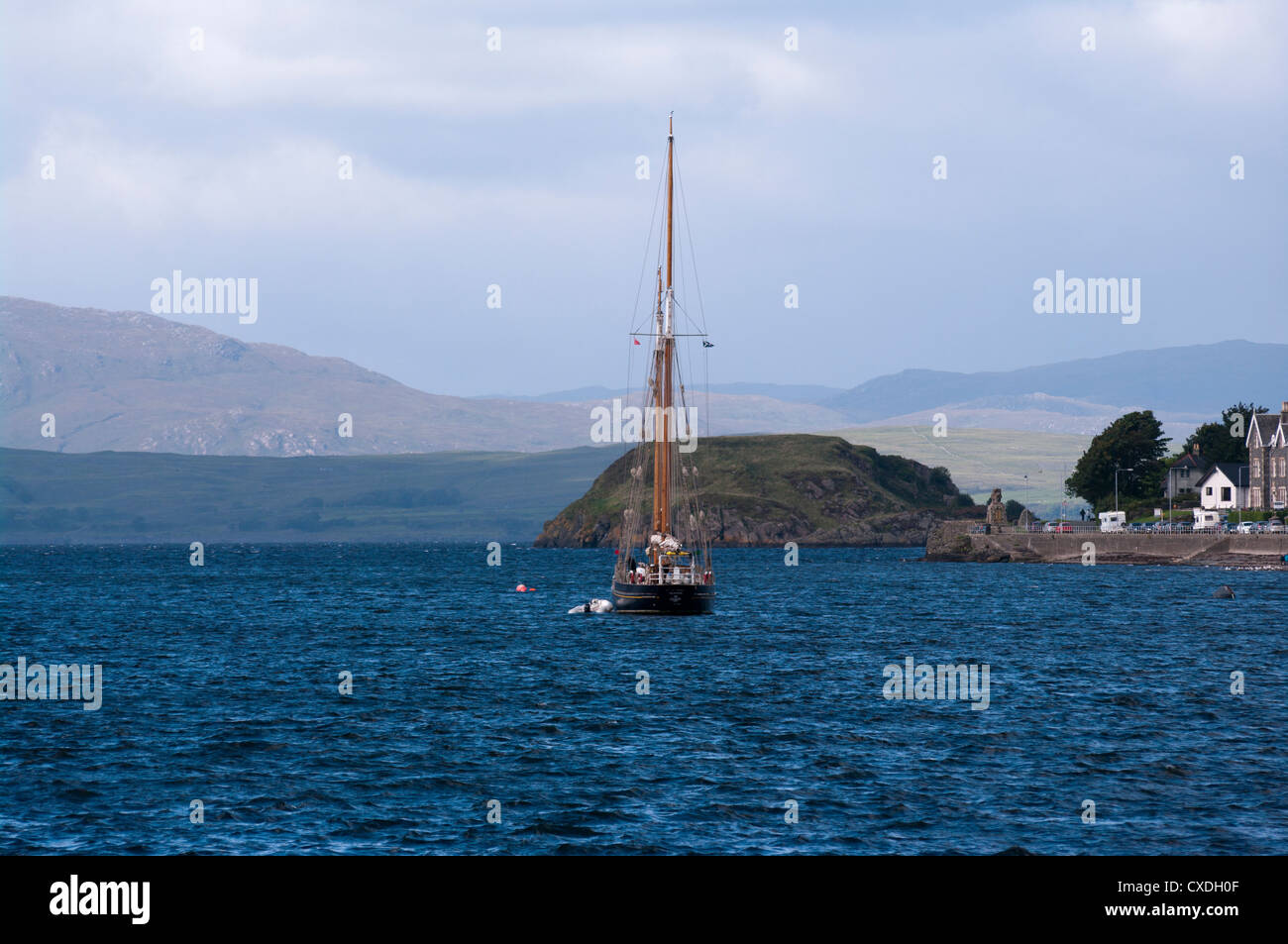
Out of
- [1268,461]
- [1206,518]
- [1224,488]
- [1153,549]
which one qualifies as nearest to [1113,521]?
[1206,518]

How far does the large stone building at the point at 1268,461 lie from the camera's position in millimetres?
170750

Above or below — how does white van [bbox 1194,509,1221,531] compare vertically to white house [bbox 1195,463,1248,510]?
below

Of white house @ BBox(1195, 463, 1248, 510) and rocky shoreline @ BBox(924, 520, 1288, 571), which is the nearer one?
rocky shoreline @ BBox(924, 520, 1288, 571)

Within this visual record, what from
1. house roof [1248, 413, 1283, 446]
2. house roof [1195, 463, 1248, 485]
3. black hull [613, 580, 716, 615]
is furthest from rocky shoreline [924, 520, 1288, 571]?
black hull [613, 580, 716, 615]

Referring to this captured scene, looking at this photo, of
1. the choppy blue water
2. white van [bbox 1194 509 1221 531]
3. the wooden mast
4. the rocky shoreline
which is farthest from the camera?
white van [bbox 1194 509 1221 531]

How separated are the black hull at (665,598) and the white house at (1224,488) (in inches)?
4926

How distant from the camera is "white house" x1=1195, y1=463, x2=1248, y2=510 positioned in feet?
608

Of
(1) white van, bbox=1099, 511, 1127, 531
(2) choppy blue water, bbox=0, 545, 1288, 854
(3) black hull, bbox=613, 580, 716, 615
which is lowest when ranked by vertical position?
(2) choppy blue water, bbox=0, 545, 1288, 854

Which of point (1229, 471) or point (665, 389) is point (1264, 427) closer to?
point (1229, 471)

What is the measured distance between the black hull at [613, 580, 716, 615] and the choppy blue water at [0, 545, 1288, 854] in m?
1.33

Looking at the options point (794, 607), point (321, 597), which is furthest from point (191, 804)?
point (321, 597)

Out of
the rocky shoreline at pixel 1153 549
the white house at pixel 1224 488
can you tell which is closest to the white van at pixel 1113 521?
the rocky shoreline at pixel 1153 549

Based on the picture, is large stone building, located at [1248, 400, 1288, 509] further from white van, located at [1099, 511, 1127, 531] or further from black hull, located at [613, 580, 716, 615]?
black hull, located at [613, 580, 716, 615]

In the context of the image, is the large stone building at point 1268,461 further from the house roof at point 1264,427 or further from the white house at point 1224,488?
the white house at point 1224,488
